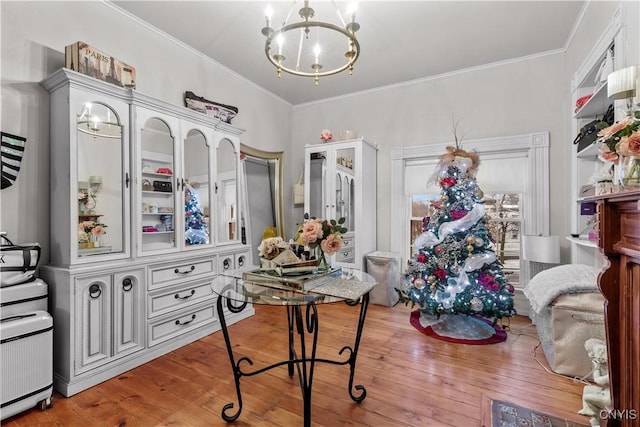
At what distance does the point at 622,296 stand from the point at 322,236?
4.80 ft

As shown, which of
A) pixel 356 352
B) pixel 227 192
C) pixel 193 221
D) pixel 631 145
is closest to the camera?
pixel 631 145

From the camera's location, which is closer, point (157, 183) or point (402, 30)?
point (157, 183)

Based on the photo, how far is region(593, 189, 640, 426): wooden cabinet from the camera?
3.89 ft

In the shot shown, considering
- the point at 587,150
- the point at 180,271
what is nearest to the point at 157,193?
the point at 180,271

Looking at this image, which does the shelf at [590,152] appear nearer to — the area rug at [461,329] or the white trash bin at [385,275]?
the area rug at [461,329]

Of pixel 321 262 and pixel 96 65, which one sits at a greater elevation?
pixel 96 65

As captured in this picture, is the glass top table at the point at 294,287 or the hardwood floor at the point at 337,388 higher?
the glass top table at the point at 294,287

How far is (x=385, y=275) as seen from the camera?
151 inches

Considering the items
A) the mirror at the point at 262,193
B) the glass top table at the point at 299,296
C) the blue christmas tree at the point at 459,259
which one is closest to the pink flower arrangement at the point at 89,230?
the glass top table at the point at 299,296

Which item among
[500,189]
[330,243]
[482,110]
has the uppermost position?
[482,110]

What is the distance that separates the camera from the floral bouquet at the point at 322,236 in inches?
76.9

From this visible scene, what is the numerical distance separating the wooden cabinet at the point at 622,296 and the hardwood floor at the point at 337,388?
0.63 meters

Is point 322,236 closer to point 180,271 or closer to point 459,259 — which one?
point 180,271

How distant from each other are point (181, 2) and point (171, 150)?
1.26 metres
